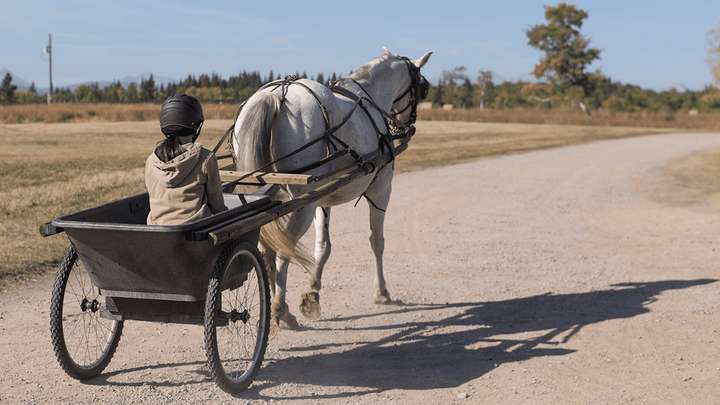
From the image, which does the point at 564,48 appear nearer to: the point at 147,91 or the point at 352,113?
the point at 147,91

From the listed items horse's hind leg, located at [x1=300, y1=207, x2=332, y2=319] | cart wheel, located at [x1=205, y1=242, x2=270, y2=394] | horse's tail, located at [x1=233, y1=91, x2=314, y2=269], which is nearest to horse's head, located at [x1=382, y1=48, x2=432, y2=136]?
horse's hind leg, located at [x1=300, y1=207, x2=332, y2=319]

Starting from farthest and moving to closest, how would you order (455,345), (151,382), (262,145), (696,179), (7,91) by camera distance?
(7,91) < (696,179) < (455,345) < (262,145) < (151,382)

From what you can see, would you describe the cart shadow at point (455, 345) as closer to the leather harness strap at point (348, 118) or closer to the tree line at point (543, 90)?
the leather harness strap at point (348, 118)

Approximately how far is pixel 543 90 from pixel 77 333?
77711 mm

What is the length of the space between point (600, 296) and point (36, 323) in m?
5.35

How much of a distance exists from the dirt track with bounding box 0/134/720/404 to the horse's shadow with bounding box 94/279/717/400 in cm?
2

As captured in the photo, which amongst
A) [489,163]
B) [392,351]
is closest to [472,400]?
[392,351]

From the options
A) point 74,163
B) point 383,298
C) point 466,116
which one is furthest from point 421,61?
point 466,116

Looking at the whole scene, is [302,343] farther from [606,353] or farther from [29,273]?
[29,273]

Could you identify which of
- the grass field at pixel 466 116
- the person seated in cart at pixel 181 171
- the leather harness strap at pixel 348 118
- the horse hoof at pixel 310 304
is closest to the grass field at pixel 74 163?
the horse hoof at pixel 310 304

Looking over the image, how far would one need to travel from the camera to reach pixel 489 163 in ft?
77.7

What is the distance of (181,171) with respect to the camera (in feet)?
17.4

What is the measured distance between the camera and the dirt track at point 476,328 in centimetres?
564

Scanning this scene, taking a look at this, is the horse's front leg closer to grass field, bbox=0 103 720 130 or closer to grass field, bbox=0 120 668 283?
grass field, bbox=0 120 668 283
